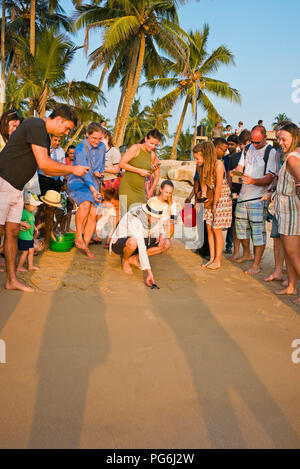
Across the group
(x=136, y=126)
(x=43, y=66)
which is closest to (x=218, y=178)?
(x=43, y=66)

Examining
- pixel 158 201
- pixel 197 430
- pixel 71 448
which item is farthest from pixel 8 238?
pixel 197 430

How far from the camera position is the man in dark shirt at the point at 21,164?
304 centimetres

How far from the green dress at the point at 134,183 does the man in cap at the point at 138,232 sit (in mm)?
444

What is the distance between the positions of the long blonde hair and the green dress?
75cm

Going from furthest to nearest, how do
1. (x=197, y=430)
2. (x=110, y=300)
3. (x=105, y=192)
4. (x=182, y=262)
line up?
1. (x=105, y=192)
2. (x=182, y=262)
3. (x=110, y=300)
4. (x=197, y=430)

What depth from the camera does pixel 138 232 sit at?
3.96m

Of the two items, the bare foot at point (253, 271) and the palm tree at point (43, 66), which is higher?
the palm tree at point (43, 66)

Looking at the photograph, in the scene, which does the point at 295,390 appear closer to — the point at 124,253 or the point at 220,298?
the point at 220,298

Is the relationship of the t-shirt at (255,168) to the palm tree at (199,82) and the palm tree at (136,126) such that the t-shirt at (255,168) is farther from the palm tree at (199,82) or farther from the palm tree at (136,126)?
the palm tree at (136,126)

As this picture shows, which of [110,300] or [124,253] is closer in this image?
[110,300]

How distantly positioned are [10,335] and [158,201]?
2.38 metres

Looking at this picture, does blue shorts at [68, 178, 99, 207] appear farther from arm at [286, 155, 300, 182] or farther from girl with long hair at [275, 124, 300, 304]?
arm at [286, 155, 300, 182]

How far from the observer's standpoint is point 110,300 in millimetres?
3193

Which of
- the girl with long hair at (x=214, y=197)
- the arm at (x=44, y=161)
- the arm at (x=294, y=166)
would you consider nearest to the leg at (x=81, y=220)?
the arm at (x=44, y=161)
